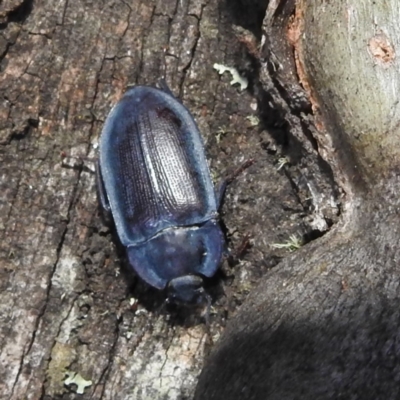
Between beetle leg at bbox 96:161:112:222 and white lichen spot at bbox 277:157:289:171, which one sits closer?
white lichen spot at bbox 277:157:289:171

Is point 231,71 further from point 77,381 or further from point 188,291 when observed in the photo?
point 77,381

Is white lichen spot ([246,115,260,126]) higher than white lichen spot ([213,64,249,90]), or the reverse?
white lichen spot ([213,64,249,90])

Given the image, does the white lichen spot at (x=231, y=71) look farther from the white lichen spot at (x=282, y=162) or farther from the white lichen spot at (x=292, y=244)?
the white lichen spot at (x=292, y=244)

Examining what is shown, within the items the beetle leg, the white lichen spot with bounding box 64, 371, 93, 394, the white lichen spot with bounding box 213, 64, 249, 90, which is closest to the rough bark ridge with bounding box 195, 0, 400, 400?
the white lichen spot with bounding box 213, 64, 249, 90

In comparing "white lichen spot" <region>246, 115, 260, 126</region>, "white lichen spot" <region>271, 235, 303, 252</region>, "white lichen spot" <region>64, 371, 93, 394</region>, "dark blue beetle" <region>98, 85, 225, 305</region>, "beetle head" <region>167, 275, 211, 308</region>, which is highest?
"white lichen spot" <region>246, 115, 260, 126</region>

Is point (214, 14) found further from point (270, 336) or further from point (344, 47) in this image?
point (270, 336)

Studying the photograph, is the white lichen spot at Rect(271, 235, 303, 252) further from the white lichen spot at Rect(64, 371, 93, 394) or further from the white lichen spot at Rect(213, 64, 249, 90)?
the white lichen spot at Rect(64, 371, 93, 394)

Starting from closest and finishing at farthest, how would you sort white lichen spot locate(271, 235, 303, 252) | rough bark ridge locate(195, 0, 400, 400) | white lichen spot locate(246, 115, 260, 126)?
rough bark ridge locate(195, 0, 400, 400), white lichen spot locate(271, 235, 303, 252), white lichen spot locate(246, 115, 260, 126)
